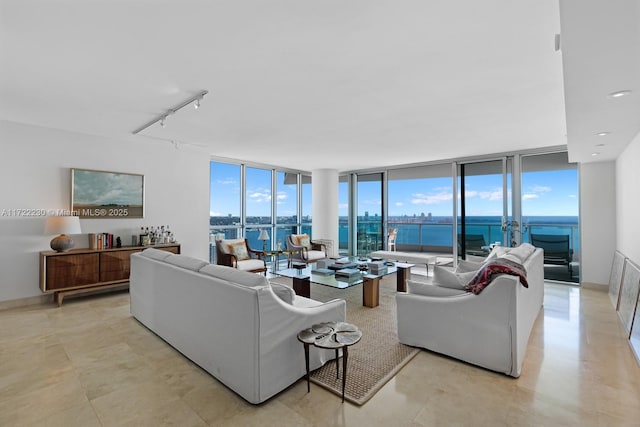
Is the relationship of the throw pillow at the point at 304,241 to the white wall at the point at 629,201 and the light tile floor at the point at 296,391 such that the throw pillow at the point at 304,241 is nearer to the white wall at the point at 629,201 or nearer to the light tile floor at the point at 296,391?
the light tile floor at the point at 296,391

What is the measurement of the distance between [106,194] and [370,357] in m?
4.89

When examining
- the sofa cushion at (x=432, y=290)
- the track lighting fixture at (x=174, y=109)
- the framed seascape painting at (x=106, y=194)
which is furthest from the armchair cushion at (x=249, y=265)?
the sofa cushion at (x=432, y=290)

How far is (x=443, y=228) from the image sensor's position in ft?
24.6

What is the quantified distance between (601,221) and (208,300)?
259 inches

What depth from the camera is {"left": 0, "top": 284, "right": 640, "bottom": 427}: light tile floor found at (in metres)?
1.97

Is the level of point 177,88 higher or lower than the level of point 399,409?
higher

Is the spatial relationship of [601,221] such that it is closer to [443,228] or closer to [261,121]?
[443,228]

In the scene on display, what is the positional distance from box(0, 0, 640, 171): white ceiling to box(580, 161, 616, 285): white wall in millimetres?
767

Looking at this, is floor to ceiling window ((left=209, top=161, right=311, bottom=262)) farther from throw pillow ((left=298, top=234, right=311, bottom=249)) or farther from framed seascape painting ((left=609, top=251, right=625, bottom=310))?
framed seascape painting ((left=609, top=251, right=625, bottom=310))

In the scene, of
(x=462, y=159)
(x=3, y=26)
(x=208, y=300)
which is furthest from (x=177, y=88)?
(x=462, y=159)

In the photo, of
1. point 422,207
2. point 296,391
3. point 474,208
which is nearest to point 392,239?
point 422,207

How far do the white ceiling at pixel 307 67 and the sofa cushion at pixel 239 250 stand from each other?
7.22 ft

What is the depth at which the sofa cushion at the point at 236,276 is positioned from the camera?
2.23 m

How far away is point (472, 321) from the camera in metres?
2.60
